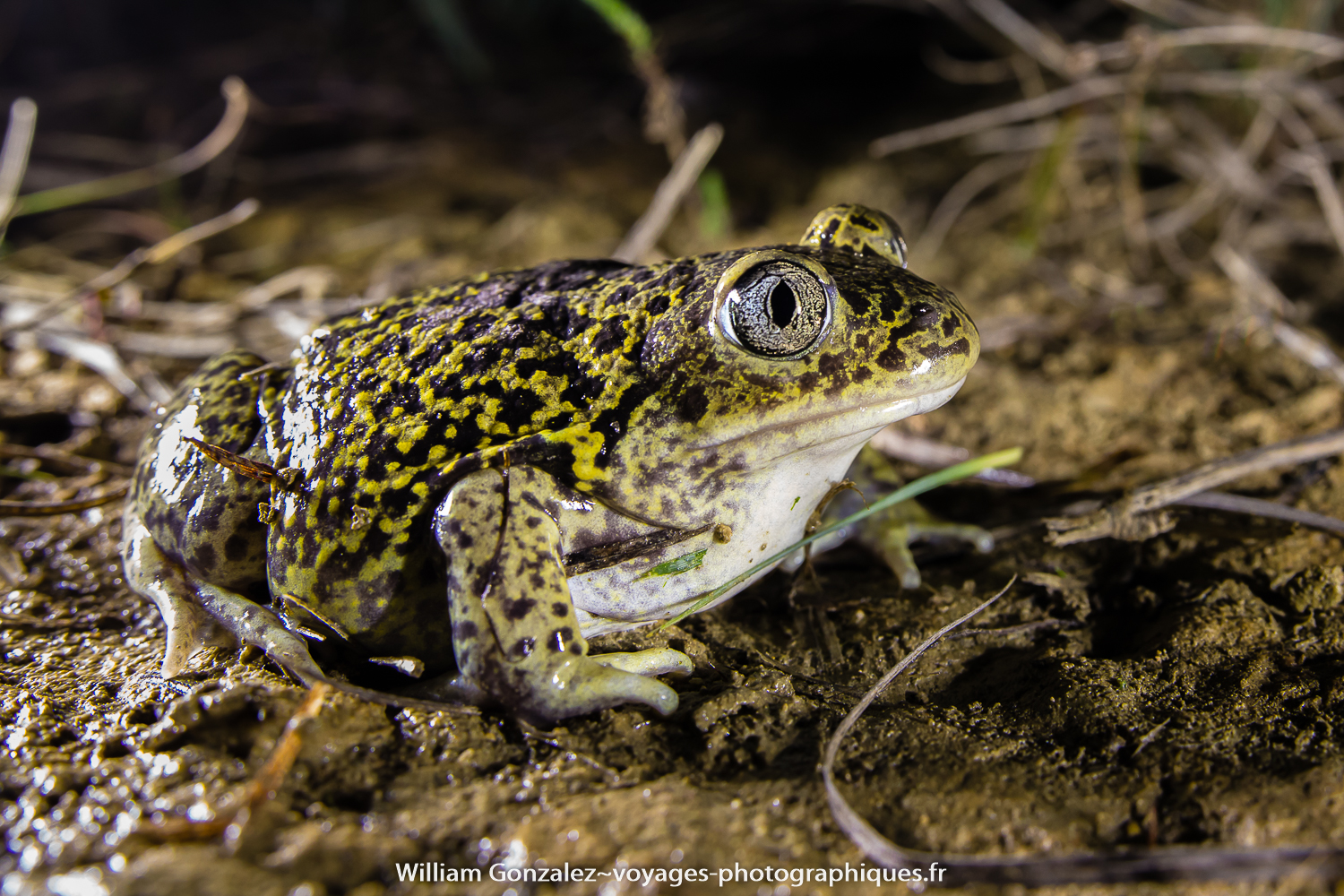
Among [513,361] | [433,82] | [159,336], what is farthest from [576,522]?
[433,82]

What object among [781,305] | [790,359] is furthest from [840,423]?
[781,305]

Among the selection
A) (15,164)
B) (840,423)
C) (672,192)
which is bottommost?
(840,423)

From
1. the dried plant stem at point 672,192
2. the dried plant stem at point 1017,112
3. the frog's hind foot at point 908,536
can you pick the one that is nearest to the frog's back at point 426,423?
the frog's hind foot at point 908,536

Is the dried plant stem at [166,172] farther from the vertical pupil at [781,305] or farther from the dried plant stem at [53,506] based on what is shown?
the vertical pupil at [781,305]

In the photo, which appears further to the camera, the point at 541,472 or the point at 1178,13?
the point at 1178,13

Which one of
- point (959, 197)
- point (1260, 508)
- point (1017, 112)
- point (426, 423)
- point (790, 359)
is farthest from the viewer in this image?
point (959, 197)

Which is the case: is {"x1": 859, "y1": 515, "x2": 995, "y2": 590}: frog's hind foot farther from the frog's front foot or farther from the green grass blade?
the frog's front foot

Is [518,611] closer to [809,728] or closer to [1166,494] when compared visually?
[809,728]
